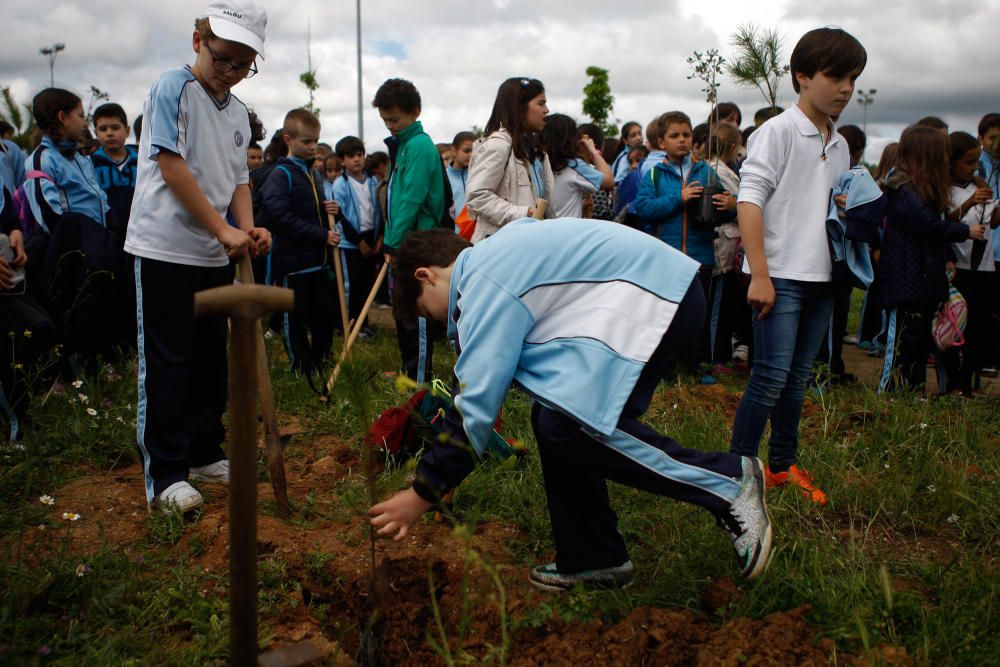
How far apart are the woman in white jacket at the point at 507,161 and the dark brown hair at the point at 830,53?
5.41 feet

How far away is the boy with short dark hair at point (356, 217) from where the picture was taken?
24.4ft

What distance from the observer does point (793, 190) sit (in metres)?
3.15

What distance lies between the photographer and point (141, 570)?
273 cm

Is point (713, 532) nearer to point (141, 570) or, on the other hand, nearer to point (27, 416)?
point (141, 570)

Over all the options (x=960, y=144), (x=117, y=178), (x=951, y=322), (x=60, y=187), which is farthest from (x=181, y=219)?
(x=960, y=144)

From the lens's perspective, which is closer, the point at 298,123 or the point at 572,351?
the point at 572,351

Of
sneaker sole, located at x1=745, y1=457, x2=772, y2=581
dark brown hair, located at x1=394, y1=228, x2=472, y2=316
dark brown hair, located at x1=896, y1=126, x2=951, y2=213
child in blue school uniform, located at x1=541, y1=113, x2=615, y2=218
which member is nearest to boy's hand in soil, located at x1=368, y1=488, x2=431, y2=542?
dark brown hair, located at x1=394, y1=228, x2=472, y2=316

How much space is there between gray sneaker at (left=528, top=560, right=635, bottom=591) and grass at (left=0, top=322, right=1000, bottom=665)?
5 centimetres

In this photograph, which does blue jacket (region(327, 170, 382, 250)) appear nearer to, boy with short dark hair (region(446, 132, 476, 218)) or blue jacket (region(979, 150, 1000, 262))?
boy with short dark hair (region(446, 132, 476, 218))

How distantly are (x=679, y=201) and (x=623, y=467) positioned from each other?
3.62m

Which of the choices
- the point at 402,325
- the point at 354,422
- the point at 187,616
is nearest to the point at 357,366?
the point at 187,616

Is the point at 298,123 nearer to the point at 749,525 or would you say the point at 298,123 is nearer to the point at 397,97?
the point at 397,97

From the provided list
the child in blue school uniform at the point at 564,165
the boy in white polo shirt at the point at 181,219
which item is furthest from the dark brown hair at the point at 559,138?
the boy in white polo shirt at the point at 181,219

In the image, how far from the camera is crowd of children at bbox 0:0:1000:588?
2.25 m
